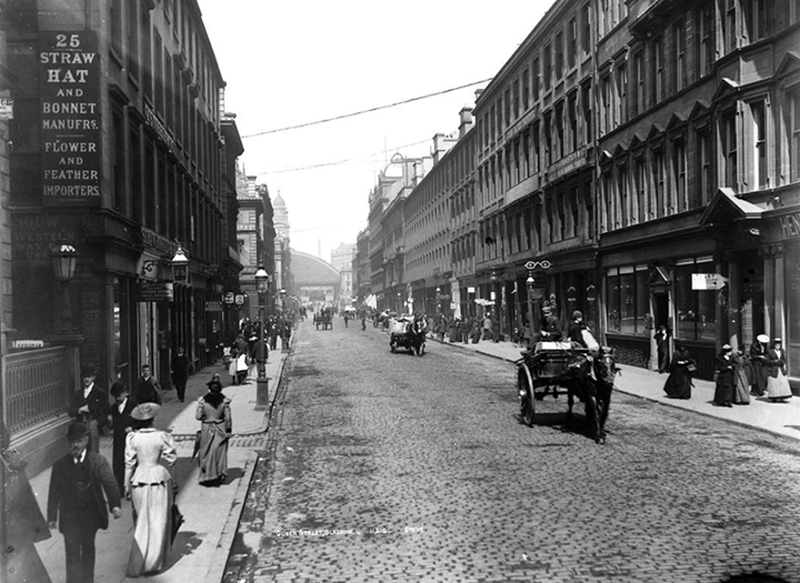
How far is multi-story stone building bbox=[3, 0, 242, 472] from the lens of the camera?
45.8 feet

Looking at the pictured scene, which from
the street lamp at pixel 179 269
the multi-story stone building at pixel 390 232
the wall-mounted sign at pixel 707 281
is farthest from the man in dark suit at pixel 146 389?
the multi-story stone building at pixel 390 232

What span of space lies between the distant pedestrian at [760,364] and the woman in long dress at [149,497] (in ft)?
51.1

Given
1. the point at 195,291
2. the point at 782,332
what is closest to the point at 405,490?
the point at 782,332

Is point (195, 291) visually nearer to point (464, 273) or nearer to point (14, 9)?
point (14, 9)

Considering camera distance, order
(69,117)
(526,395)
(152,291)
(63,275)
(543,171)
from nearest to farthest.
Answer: (63,275)
(69,117)
(526,395)
(152,291)
(543,171)

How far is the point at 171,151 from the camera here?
24.5 metres

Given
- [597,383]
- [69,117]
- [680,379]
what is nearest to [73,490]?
[597,383]

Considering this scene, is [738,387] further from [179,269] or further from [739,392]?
[179,269]

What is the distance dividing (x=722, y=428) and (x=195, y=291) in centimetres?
2139

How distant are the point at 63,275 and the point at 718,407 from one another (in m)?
13.5

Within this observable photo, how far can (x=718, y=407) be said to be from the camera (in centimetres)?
1733

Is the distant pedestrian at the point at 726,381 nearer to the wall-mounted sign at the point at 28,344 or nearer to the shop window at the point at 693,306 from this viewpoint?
the shop window at the point at 693,306

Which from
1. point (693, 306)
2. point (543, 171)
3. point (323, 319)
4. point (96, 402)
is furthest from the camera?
point (323, 319)

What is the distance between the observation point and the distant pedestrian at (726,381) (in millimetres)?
17328
